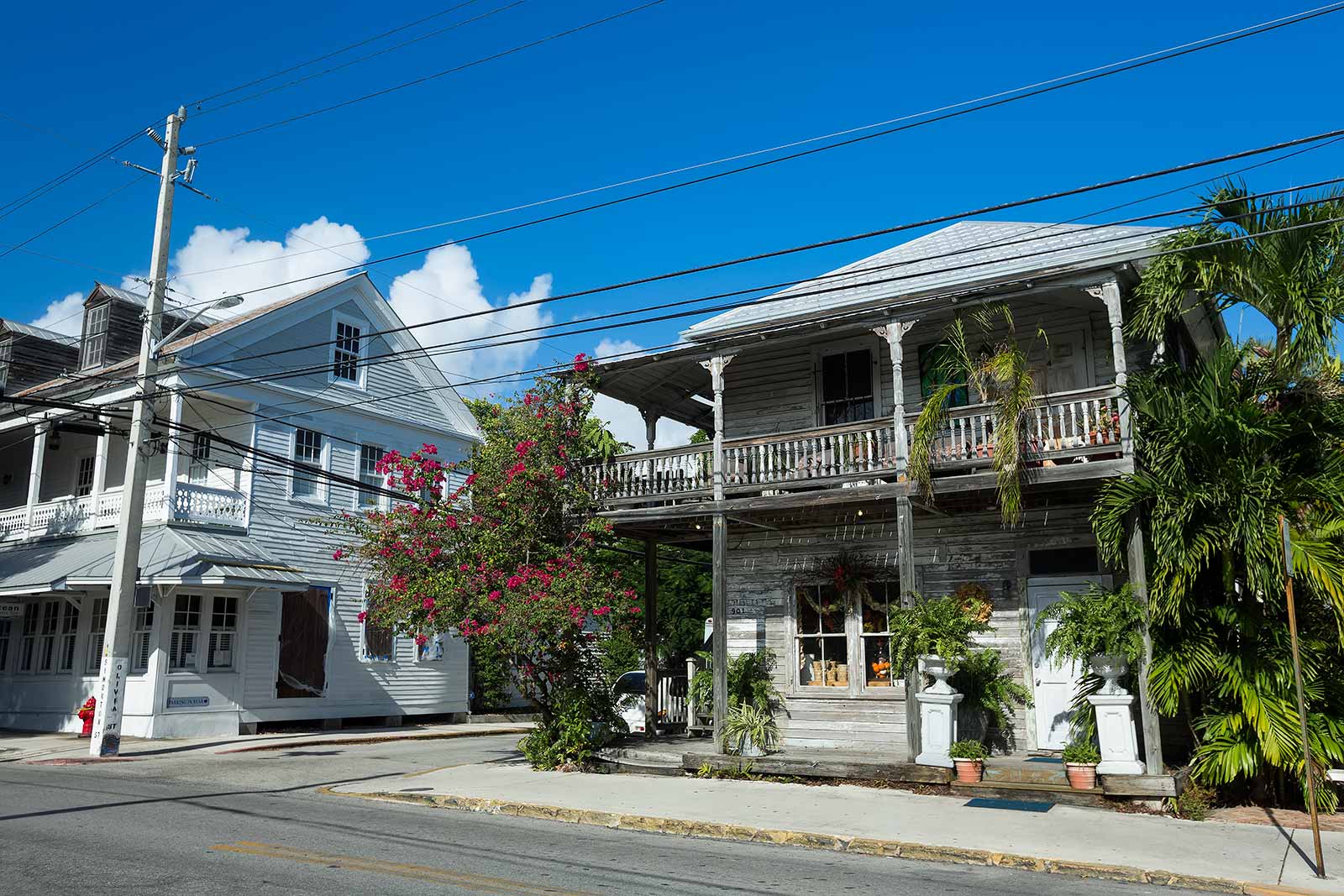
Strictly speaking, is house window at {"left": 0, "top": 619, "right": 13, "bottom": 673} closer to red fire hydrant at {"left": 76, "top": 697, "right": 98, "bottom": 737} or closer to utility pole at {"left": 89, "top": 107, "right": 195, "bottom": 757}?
red fire hydrant at {"left": 76, "top": 697, "right": 98, "bottom": 737}

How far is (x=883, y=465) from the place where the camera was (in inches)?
556

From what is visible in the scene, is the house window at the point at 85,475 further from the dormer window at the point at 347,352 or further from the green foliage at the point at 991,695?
the green foliage at the point at 991,695

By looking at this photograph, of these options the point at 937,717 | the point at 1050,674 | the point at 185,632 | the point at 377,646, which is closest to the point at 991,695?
the point at 1050,674

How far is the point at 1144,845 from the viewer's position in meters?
8.91

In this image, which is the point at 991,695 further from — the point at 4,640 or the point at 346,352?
the point at 4,640

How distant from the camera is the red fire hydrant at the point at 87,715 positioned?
1955 cm

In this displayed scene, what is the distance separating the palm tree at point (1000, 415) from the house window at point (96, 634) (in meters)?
17.7

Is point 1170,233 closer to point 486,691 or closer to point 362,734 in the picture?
point 362,734

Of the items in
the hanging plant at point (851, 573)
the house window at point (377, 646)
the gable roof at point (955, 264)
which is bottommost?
the house window at point (377, 646)

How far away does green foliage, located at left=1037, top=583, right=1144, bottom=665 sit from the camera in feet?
37.9

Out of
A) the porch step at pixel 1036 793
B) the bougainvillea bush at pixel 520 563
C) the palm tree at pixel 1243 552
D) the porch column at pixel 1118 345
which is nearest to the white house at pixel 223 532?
the bougainvillea bush at pixel 520 563

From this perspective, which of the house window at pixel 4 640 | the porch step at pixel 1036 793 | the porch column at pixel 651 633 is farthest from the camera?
the house window at pixel 4 640

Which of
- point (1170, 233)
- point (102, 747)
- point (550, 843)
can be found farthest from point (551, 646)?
point (1170, 233)

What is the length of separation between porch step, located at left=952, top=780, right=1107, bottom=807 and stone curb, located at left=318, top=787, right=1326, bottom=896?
127 inches
